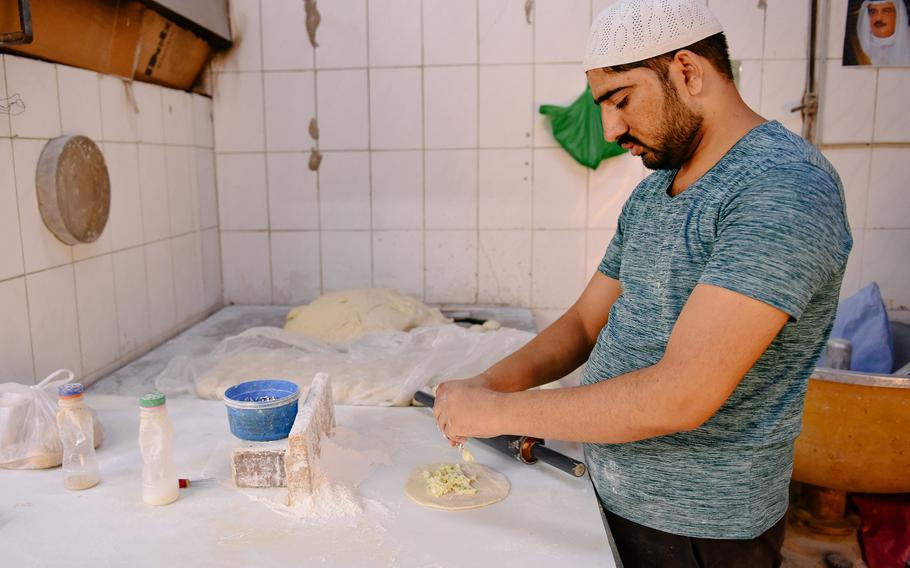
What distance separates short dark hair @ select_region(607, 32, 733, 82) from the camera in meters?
0.96

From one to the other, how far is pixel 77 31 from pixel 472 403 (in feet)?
5.13

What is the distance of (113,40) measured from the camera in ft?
6.60

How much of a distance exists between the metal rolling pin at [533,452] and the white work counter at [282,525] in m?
0.03

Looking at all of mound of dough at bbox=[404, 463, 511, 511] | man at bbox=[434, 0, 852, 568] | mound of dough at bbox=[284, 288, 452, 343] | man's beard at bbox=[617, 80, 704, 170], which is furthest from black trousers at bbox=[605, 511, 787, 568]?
mound of dough at bbox=[284, 288, 452, 343]

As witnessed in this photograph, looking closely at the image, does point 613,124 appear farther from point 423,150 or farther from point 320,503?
point 423,150

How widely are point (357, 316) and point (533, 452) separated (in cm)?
114

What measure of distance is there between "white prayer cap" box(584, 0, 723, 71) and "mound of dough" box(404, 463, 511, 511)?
2.52 ft

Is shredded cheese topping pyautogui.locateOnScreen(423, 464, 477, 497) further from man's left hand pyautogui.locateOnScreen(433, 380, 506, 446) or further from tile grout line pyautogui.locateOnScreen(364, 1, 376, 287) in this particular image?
tile grout line pyautogui.locateOnScreen(364, 1, 376, 287)

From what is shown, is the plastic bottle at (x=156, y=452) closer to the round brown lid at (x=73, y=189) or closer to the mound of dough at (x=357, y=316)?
the round brown lid at (x=73, y=189)

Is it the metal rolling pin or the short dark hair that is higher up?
the short dark hair

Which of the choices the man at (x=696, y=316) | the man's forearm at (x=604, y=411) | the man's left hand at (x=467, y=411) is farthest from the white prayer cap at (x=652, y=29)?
the man's left hand at (x=467, y=411)

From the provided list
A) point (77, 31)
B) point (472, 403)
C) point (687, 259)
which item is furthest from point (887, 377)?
point (77, 31)

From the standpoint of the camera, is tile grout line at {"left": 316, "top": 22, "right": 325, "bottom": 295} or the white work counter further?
tile grout line at {"left": 316, "top": 22, "right": 325, "bottom": 295}

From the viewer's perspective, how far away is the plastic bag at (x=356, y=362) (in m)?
1.76
